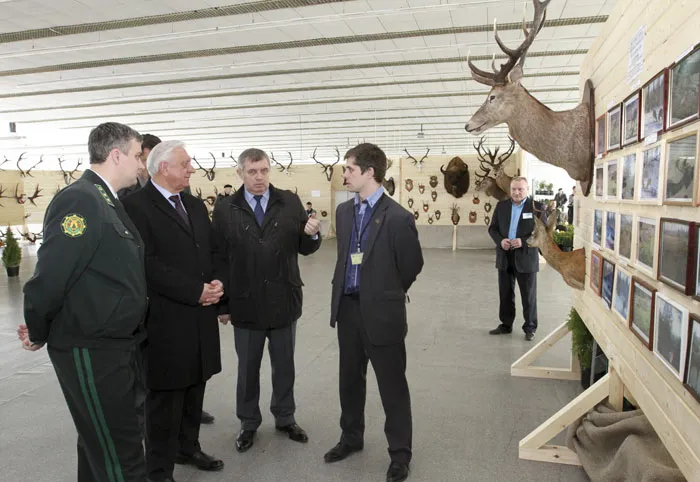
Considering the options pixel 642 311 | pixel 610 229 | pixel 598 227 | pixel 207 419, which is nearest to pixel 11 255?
pixel 207 419

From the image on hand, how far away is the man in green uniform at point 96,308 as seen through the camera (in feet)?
5.65

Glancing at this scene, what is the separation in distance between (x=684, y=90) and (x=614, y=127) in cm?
86

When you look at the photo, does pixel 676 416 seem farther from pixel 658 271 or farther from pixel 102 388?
pixel 102 388

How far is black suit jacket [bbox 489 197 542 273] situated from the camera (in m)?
4.86

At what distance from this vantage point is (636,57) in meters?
1.96

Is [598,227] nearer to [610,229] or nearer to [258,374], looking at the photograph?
[610,229]

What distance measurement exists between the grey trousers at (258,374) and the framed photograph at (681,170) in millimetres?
2100

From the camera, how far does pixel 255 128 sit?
58.5 ft

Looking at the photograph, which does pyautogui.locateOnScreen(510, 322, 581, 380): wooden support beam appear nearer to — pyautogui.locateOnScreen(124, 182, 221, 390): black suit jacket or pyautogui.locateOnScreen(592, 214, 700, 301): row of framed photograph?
pyautogui.locateOnScreen(592, 214, 700, 301): row of framed photograph

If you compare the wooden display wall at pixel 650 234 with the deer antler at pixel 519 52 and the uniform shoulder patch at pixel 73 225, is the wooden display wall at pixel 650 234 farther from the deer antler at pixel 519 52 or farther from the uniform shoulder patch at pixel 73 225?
the uniform shoulder patch at pixel 73 225

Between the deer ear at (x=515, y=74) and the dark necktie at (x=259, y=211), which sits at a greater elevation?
the deer ear at (x=515, y=74)

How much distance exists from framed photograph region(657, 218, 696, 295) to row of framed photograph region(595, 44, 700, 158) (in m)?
0.31

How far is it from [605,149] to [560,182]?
18.8 m

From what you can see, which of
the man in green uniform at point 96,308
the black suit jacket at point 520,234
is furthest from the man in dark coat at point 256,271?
the black suit jacket at point 520,234
